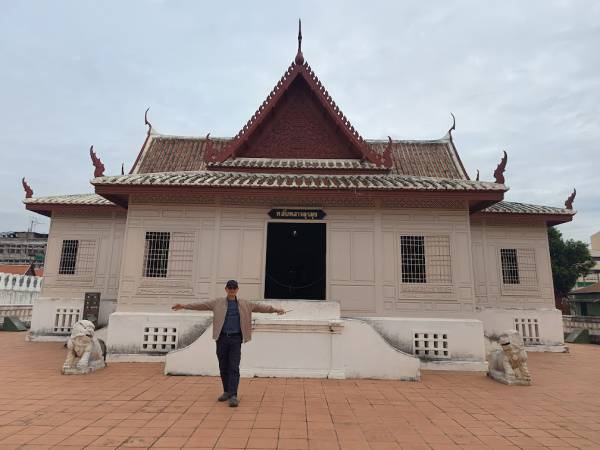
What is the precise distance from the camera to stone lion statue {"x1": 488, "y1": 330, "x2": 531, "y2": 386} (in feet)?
23.9

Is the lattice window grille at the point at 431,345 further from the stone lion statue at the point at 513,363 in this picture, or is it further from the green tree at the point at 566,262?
the green tree at the point at 566,262

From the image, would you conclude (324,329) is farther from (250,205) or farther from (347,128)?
(347,128)

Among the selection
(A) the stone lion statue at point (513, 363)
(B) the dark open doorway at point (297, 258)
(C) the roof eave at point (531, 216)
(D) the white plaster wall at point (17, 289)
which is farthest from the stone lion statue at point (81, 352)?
(D) the white plaster wall at point (17, 289)

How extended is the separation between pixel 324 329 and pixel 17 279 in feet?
65.3

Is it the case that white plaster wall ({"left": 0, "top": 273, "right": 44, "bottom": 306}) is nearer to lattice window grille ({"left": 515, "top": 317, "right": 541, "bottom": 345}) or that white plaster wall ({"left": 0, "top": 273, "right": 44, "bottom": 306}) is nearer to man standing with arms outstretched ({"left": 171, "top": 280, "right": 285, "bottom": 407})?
man standing with arms outstretched ({"left": 171, "top": 280, "right": 285, "bottom": 407})

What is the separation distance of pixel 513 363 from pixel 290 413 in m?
5.03

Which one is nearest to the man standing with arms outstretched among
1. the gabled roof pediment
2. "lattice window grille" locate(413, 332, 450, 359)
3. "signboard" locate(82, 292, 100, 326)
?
"lattice window grille" locate(413, 332, 450, 359)

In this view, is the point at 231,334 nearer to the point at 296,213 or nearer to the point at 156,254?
the point at 296,213

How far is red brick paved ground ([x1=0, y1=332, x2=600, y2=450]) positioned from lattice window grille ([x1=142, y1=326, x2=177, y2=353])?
2.92 feet

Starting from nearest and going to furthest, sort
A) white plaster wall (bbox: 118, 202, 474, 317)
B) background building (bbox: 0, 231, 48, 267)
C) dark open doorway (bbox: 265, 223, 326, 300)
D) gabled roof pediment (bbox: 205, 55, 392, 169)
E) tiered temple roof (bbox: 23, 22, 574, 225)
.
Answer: tiered temple roof (bbox: 23, 22, 574, 225) < white plaster wall (bbox: 118, 202, 474, 317) < gabled roof pediment (bbox: 205, 55, 392, 169) < dark open doorway (bbox: 265, 223, 326, 300) < background building (bbox: 0, 231, 48, 267)

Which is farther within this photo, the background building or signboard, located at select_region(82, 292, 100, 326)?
the background building

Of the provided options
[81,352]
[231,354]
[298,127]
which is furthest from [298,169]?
[81,352]

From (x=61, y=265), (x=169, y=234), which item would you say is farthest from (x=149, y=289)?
(x=61, y=265)

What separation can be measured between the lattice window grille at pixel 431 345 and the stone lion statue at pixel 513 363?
47.3 inches
